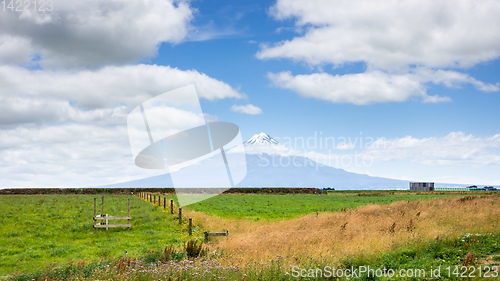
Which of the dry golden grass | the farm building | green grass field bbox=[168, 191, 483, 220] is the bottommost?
the farm building

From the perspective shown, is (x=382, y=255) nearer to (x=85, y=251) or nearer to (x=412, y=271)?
(x=412, y=271)

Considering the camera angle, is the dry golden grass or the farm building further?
the farm building

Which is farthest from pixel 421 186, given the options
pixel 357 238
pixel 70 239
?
pixel 70 239

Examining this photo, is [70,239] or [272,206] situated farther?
[272,206]

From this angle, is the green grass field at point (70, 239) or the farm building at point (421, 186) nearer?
the green grass field at point (70, 239)

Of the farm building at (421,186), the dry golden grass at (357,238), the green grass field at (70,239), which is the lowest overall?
the farm building at (421,186)

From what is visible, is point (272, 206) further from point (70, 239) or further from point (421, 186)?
point (421, 186)

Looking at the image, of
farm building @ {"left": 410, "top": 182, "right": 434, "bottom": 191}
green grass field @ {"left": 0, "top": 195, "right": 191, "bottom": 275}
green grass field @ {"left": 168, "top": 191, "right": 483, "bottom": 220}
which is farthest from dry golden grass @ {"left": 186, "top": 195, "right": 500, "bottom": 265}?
farm building @ {"left": 410, "top": 182, "right": 434, "bottom": 191}

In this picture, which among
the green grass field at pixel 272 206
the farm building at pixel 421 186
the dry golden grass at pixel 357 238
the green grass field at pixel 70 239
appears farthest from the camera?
the farm building at pixel 421 186

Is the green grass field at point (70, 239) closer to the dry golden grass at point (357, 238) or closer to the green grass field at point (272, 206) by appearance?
the dry golden grass at point (357, 238)

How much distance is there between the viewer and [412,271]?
9.98 metres

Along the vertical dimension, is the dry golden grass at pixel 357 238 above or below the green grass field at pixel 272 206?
above

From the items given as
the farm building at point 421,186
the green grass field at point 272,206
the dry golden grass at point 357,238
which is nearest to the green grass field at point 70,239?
the dry golden grass at point 357,238

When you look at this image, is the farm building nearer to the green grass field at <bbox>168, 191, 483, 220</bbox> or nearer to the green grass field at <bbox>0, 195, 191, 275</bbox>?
the green grass field at <bbox>168, 191, 483, 220</bbox>
